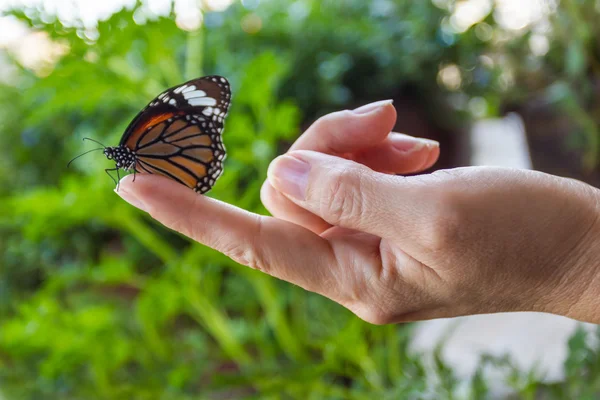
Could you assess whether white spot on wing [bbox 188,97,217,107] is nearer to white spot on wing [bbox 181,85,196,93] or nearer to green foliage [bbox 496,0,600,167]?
white spot on wing [bbox 181,85,196,93]

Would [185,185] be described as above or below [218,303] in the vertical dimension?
above

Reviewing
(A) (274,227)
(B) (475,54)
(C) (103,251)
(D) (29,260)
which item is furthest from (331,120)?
(D) (29,260)

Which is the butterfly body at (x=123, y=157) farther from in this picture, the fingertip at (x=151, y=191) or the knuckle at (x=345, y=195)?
the knuckle at (x=345, y=195)

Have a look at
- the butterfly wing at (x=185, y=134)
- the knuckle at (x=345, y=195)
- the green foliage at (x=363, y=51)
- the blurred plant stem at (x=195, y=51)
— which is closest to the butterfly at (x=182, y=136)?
the butterfly wing at (x=185, y=134)

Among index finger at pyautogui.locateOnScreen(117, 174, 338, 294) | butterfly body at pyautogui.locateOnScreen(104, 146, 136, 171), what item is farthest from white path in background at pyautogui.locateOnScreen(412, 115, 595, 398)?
butterfly body at pyautogui.locateOnScreen(104, 146, 136, 171)

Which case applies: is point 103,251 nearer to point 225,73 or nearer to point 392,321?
point 225,73

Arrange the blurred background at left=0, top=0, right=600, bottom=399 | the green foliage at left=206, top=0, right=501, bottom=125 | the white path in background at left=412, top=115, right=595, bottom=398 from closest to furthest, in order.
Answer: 1. the blurred background at left=0, top=0, right=600, bottom=399
2. the white path in background at left=412, top=115, right=595, bottom=398
3. the green foliage at left=206, top=0, right=501, bottom=125

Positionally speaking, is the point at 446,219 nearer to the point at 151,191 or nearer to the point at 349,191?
the point at 349,191
